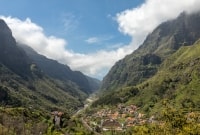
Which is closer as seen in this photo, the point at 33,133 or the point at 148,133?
the point at 148,133

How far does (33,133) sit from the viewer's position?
186 m

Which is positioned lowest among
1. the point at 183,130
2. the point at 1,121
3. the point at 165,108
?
the point at 183,130

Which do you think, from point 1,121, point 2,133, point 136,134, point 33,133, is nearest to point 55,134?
point 33,133

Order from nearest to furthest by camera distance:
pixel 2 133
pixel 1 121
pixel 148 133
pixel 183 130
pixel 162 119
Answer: pixel 183 130, pixel 162 119, pixel 148 133, pixel 2 133, pixel 1 121

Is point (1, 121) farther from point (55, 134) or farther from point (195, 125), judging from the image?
point (195, 125)

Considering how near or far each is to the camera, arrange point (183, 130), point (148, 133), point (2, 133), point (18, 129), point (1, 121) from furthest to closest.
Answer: point (1, 121) → point (18, 129) → point (2, 133) → point (148, 133) → point (183, 130)

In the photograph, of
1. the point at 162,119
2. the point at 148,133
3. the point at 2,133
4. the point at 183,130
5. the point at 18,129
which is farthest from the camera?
the point at 18,129

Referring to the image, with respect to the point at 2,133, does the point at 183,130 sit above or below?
below

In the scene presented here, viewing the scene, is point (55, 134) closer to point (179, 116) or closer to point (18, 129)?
point (18, 129)

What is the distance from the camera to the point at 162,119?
52500 mm

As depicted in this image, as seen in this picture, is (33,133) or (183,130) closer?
(183,130)

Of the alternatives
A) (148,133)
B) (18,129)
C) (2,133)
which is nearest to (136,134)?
(148,133)

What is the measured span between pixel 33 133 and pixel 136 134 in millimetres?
136018

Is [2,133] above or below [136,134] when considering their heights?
above
